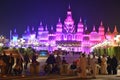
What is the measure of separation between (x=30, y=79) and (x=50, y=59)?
219 inches

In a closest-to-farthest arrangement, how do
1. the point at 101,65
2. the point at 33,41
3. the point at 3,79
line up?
the point at 3,79, the point at 101,65, the point at 33,41

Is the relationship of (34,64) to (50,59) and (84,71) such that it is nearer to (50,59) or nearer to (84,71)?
(50,59)

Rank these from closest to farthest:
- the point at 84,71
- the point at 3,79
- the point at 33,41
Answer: the point at 3,79, the point at 84,71, the point at 33,41

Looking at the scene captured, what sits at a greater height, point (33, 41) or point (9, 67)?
point (33, 41)

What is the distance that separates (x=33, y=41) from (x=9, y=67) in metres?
168

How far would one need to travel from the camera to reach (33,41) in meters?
193

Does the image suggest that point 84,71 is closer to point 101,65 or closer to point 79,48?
point 101,65

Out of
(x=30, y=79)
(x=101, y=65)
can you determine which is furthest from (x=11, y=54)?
(x=101, y=65)

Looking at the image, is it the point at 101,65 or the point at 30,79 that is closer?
the point at 30,79

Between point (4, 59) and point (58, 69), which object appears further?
point (58, 69)

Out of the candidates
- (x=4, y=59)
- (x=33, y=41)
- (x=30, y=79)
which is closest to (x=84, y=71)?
(x=30, y=79)

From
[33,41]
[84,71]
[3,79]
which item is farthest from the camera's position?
[33,41]

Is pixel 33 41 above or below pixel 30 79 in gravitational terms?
above

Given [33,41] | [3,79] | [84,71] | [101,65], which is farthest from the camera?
[33,41]
